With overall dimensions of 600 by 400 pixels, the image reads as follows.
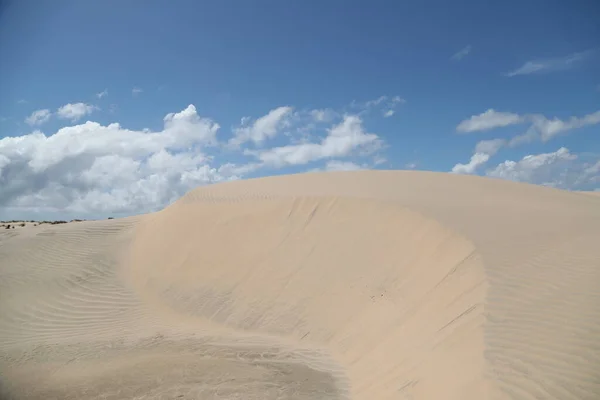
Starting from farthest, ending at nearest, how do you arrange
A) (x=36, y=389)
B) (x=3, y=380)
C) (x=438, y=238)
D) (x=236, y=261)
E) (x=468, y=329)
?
(x=236, y=261) → (x=438, y=238) → (x=3, y=380) → (x=36, y=389) → (x=468, y=329)

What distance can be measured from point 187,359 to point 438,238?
6.14 m

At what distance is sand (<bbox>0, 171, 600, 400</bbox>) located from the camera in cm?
545

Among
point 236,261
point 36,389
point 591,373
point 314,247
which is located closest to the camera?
point 591,373

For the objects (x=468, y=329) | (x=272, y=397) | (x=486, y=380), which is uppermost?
(x=468, y=329)

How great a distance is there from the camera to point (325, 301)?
9.79 m

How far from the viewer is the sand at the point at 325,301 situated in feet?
17.9

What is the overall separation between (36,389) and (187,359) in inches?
108

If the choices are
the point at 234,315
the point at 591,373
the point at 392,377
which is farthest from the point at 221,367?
the point at 591,373

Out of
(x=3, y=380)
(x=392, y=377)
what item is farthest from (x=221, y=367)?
(x=3, y=380)

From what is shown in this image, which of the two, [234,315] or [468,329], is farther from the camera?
[234,315]

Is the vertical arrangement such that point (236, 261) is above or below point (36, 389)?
above

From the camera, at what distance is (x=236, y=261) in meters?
12.9

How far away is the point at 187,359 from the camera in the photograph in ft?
27.3

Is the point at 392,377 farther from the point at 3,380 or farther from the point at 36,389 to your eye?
the point at 3,380
